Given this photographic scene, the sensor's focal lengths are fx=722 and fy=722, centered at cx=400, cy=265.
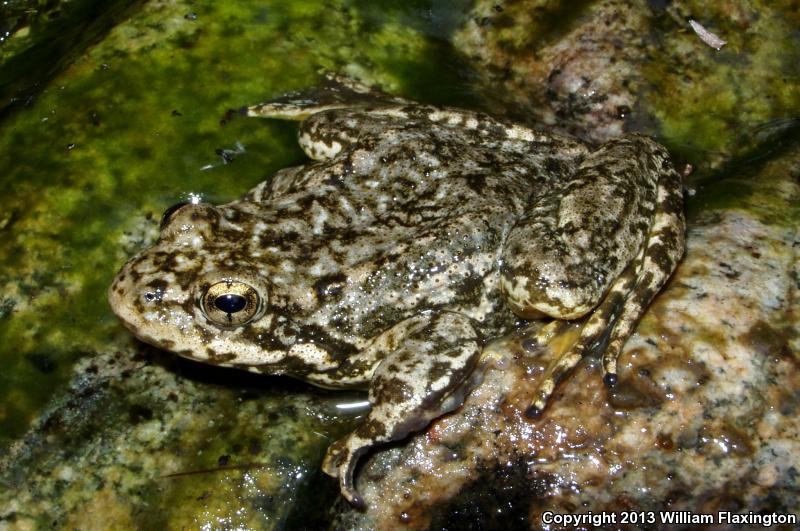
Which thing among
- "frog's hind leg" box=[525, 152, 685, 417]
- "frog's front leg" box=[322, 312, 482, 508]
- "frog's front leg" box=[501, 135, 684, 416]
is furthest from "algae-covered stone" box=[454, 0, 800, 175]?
"frog's front leg" box=[322, 312, 482, 508]

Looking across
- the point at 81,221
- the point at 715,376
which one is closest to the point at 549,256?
the point at 715,376

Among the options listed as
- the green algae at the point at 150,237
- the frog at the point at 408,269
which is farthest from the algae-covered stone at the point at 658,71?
the frog at the point at 408,269

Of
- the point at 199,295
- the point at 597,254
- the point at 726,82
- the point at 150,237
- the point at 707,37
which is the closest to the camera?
the point at 199,295

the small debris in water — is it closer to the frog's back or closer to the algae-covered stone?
the algae-covered stone

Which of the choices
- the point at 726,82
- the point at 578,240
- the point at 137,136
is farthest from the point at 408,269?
the point at 726,82

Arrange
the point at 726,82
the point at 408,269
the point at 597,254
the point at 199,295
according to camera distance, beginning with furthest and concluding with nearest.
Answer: the point at 726,82 < the point at 408,269 < the point at 597,254 < the point at 199,295

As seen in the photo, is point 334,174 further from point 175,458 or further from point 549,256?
point 175,458

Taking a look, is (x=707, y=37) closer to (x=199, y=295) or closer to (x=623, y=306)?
(x=623, y=306)
